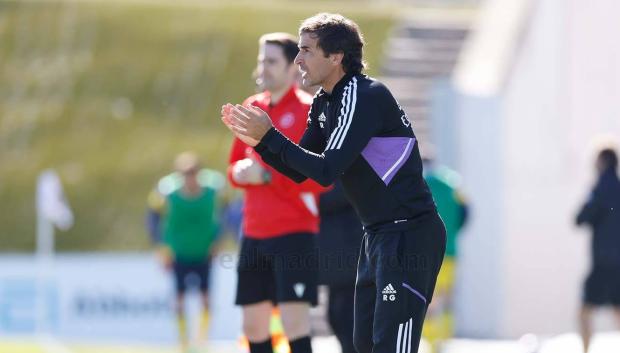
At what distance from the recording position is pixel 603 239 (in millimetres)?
11656

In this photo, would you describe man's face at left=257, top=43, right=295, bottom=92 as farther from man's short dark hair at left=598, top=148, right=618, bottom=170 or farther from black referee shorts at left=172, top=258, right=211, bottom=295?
black referee shorts at left=172, top=258, right=211, bottom=295

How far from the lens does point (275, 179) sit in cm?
752

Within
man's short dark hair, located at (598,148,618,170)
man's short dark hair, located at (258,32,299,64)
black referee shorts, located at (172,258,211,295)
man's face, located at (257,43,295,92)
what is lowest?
black referee shorts, located at (172,258,211,295)

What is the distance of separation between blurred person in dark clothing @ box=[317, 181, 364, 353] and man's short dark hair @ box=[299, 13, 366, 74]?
2.27 metres

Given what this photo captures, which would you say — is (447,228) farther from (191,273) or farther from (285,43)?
(285,43)

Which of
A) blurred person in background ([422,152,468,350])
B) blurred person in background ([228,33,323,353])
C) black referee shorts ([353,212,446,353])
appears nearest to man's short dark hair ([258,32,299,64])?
blurred person in background ([228,33,323,353])

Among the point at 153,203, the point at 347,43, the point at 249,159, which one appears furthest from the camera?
the point at 153,203

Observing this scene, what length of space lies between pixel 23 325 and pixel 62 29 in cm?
1258

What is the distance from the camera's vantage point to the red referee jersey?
7492mm

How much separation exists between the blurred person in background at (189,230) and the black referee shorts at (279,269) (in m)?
6.44

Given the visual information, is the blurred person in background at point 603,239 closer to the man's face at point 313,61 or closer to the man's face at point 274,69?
the man's face at point 274,69

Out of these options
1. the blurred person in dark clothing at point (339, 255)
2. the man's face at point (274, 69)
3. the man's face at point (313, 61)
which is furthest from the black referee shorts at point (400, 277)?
the blurred person in dark clothing at point (339, 255)

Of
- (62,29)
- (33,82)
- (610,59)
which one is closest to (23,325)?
(610,59)

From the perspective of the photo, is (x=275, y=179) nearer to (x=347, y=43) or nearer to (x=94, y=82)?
(x=347, y=43)
